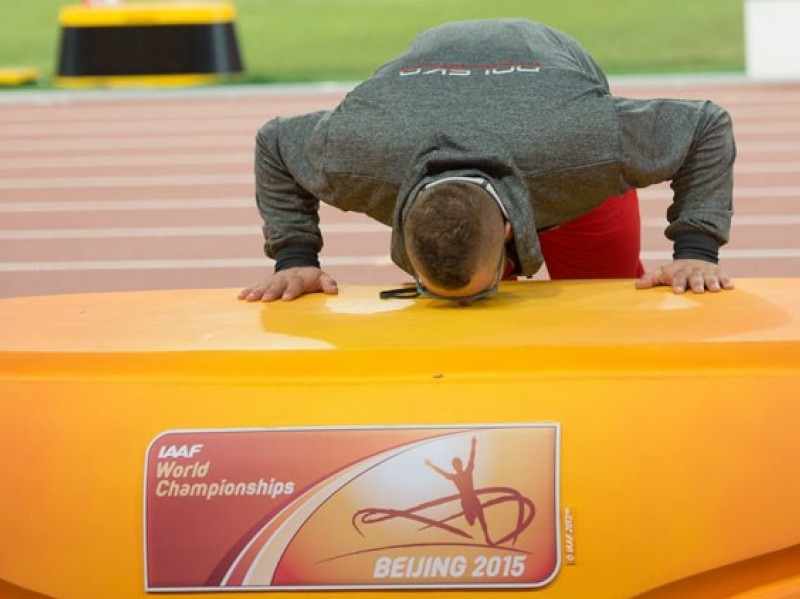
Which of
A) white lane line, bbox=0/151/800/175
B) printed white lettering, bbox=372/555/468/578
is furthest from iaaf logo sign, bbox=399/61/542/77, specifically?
white lane line, bbox=0/151/800/175

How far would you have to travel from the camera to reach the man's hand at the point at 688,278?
2416 millimetres

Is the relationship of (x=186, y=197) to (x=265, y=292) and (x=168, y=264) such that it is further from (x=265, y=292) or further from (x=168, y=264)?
(x=265, y=292)

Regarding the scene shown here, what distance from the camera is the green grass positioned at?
988 centimetres

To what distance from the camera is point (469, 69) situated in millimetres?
Answer: 2520

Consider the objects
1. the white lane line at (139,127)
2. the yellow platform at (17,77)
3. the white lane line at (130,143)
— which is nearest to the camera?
the white lane line at (130,143)

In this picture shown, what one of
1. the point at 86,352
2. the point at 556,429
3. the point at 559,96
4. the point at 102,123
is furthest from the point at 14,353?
the point at 102,123

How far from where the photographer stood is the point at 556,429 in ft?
6.32

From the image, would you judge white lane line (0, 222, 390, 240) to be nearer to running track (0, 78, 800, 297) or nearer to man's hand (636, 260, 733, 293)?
running track (0, 78, 800, 297)

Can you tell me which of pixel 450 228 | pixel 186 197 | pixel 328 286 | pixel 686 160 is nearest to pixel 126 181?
pixel 186 197

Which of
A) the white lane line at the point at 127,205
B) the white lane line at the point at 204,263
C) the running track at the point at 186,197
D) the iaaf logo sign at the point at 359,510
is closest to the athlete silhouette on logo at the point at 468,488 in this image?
the iaaf logo sign at the point at 359,510

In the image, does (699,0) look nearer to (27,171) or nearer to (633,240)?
(27,171)

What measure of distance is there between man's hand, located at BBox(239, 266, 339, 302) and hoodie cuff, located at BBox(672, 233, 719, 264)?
0.60 metres

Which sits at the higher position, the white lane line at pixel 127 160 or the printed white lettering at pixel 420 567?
the printed white lettering at pixel 420 567

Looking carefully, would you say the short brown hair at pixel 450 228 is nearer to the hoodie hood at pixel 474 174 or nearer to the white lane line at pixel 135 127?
the hoodie hood at pixel 474 174
